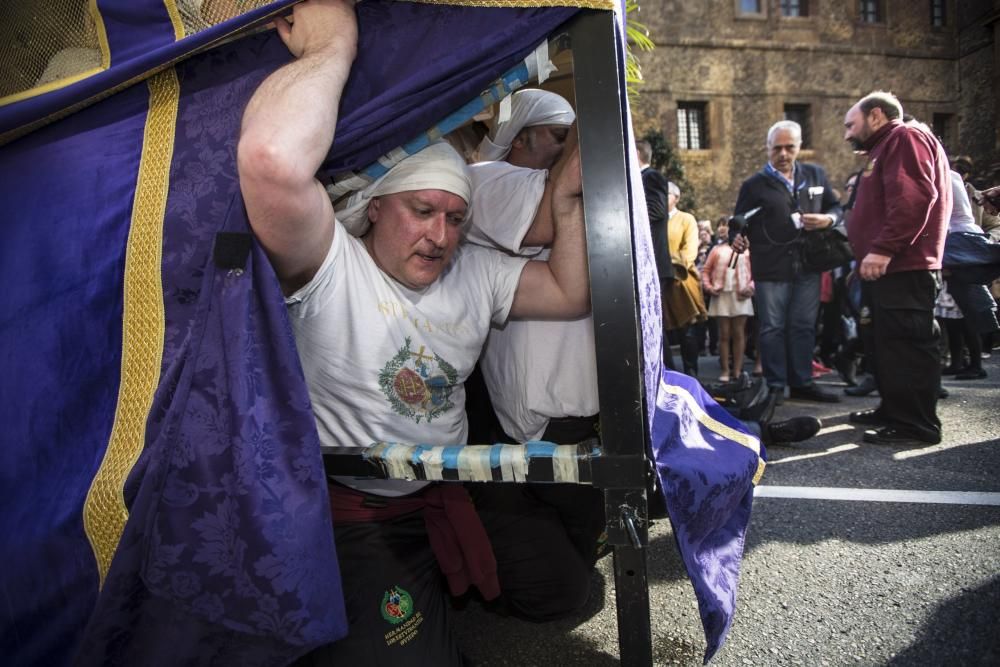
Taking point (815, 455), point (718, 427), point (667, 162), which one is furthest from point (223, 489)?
point (667, 162)

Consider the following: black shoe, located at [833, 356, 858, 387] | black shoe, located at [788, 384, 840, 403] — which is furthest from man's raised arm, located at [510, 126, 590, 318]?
black shoe, located at [833, 356, 858, 387]

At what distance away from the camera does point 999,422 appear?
387cm

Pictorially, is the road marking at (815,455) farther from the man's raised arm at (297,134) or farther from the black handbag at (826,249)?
the man's raised arm at (297,134)

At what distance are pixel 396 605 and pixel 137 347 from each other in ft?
2.94

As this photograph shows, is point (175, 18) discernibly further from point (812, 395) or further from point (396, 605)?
point (812, 395)

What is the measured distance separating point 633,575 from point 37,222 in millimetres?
1638

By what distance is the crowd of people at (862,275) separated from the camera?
11.3 ft

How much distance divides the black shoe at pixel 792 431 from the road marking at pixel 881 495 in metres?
0.65

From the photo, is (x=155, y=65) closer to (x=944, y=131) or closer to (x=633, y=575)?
(x=633, y=575)

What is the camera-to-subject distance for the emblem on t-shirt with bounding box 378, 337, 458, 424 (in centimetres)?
170

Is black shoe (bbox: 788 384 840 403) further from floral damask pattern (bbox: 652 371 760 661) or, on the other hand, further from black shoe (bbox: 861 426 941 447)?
floral damask pattern (bbox: 652 371 760 661)

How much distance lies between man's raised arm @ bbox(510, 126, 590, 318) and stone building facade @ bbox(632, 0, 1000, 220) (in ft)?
59.3

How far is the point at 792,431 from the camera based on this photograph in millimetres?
3613

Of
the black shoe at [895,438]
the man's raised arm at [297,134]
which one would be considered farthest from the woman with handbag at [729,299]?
the man's raised arm at [297,134]
